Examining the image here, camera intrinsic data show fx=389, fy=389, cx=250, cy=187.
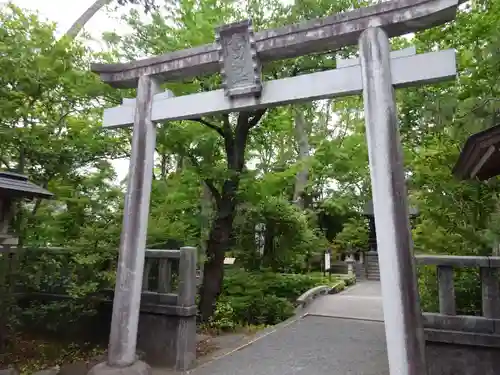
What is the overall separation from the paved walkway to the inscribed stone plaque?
4.42 meters

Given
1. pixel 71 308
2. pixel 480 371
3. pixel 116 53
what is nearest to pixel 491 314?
pixel 480 371

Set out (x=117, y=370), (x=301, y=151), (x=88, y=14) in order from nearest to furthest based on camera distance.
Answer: (x=117, y=370)
(x=88, y=14)
(x=301, y=151)

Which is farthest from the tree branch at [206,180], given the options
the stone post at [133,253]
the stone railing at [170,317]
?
the stone post at [133,253]

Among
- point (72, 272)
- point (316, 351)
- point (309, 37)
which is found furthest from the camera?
point (316, 351)

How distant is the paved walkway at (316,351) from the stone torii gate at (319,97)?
1941 mm

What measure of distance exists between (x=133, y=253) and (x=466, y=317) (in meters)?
4.65

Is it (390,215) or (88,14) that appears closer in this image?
(390,215)

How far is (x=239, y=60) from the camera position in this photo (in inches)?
217

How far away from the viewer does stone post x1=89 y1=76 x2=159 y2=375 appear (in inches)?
217

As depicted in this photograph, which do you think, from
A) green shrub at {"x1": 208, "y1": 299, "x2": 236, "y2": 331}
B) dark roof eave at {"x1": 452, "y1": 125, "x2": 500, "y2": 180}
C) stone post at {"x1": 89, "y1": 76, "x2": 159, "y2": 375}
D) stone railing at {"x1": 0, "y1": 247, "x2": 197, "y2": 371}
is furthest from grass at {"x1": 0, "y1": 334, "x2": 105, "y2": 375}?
dark roof eave at {"x1": 452, "y1": 125, "x2": 500, "y2": 180}

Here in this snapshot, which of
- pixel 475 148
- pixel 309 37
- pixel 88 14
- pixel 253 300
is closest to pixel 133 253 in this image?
pixel 309 37

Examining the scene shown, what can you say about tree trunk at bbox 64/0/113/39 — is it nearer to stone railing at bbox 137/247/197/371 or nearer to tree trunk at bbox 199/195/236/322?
→ tree trunk at bbox 199/195/236/322

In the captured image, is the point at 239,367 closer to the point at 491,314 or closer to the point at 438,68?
the point at 491,314

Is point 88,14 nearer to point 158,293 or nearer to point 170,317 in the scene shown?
point 158,293
